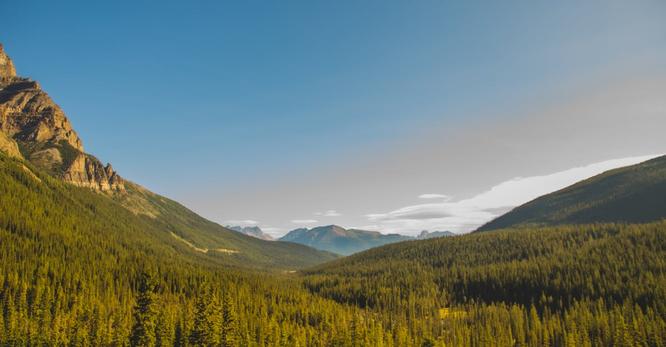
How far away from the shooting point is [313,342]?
12750 centimetres

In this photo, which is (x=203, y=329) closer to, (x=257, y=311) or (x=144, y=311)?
(x=144, y=311)

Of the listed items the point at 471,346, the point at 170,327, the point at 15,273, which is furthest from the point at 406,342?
the point at 15,273

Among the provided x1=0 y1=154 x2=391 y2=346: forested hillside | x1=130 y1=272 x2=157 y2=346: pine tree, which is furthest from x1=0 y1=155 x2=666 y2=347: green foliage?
x1=0 y1=154 x2=391 y2=346: forested hillside

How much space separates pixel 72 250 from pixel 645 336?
24145cm

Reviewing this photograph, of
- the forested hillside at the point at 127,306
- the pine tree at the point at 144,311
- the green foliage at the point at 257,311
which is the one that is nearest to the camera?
the pine tree at the point at 144,311

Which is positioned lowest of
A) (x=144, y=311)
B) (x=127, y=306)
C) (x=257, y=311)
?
(x=257, y=311)

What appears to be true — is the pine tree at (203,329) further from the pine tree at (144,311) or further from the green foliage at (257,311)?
the pine tree at (144,311)

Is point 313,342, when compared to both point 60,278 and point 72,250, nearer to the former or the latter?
point 60,278

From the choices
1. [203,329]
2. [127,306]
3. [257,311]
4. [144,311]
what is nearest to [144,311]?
[144,311]

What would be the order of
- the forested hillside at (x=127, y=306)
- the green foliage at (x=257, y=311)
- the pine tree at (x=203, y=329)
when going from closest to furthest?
1. the pine tree at (x=203, y=329)
2. the forested hillside at (x=127, y=306)
3. the green foliage at (x=257, y=311)

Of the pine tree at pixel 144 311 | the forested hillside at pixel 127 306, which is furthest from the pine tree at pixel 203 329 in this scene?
the pine tree at pixel 144 311

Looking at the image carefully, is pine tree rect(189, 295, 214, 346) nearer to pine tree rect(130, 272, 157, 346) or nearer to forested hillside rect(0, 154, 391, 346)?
forested hillside rect(0, 154, 391, 346)

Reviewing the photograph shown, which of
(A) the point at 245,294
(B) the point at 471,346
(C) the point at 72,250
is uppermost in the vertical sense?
(C) the point at 72,250

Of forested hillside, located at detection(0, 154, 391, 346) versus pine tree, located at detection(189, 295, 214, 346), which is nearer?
pine tree, located at detection(189, 295, 214, 346)
